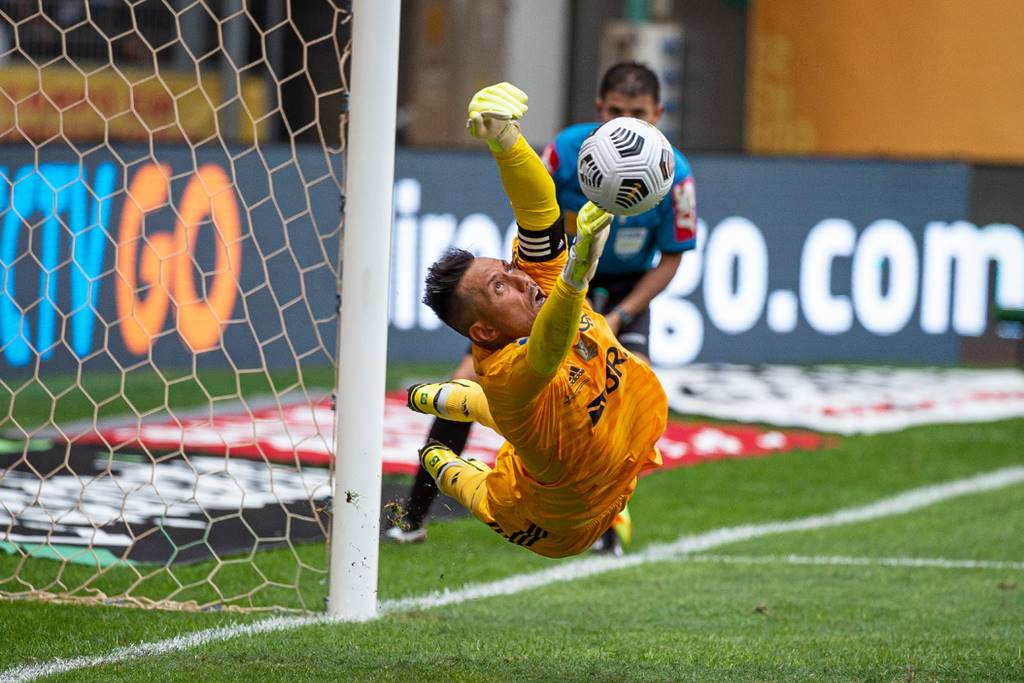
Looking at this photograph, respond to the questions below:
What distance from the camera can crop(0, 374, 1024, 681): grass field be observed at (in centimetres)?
465

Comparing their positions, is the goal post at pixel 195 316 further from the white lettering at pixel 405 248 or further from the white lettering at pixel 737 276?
the white lettering at pixel 737 276

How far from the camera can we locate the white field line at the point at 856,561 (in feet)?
21.9

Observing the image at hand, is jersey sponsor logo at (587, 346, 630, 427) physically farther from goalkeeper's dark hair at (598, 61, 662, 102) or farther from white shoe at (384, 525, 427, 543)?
white shoe at (384, 525, 427, 543)

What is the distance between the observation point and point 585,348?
4367mm

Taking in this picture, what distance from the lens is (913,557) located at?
6.87m

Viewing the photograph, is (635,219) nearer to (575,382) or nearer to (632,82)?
(632,82)

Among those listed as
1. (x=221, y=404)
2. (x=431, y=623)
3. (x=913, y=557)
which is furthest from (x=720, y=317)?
(x=431, y=623)

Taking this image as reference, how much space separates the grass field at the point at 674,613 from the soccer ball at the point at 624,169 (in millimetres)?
1454

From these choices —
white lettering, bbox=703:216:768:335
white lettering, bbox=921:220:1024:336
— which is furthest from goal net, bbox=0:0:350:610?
white lettering, bbox=921:220:1024:336

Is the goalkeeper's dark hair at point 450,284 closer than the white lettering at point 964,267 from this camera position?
Yes

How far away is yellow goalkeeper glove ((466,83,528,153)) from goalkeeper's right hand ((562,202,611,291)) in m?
0.47

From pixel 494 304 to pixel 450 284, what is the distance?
13 cm

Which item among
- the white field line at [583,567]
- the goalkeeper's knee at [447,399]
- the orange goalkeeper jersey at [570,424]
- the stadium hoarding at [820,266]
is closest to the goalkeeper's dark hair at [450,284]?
the orange goalkeeper jersey at [570,424]

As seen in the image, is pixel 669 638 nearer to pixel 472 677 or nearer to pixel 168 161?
pixel 472 677
